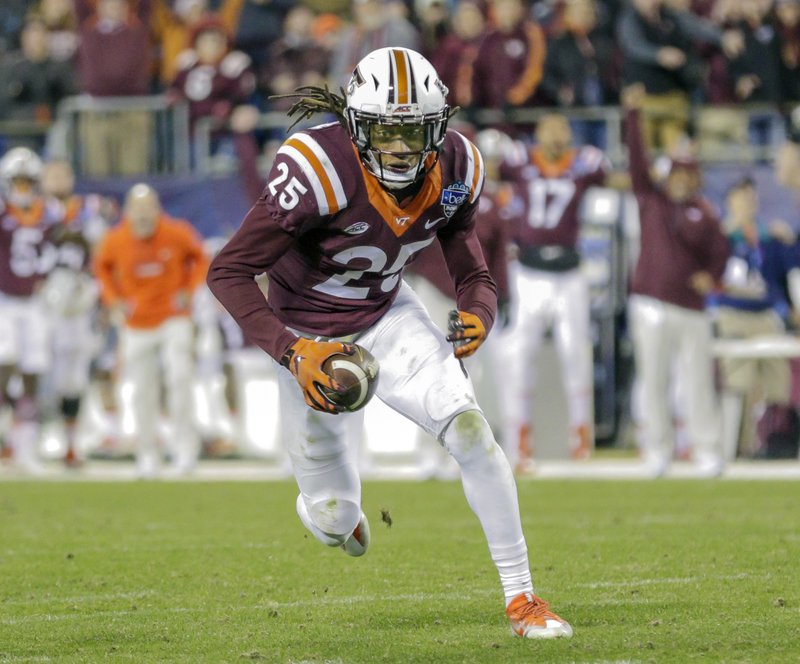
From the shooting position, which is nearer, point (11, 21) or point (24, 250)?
point (24, 250)

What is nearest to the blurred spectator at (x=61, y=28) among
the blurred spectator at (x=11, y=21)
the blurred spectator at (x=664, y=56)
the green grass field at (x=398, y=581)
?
the blurred spectator at (x=11, y=21)

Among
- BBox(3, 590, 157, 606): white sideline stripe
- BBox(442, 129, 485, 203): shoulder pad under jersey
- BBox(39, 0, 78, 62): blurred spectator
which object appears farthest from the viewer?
BBox(39, 0, 78, 62): blurred spectator

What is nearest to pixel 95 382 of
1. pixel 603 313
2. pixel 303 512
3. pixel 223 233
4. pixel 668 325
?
pixel 223 233

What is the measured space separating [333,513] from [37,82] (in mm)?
10498

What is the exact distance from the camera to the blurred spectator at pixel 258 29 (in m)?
14.9

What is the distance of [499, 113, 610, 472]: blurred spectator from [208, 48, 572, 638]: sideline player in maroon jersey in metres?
5.99

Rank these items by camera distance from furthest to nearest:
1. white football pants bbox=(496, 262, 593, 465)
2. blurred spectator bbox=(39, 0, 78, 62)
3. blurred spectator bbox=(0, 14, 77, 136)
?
blurred spectator bbox=(39, 0, 78, 62) < blurred spectator bbox=(0, 14, 77, 136) < white football pants bbox=(496, 262, 593, 465)

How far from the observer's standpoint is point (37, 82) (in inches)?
596

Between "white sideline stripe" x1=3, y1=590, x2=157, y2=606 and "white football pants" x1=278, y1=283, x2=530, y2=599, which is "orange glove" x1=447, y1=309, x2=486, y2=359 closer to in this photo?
"white football pants" x1=278, y1=283, x2=530, y2=599

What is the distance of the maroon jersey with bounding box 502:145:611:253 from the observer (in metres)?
11.2

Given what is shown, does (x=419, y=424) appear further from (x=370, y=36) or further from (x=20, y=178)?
(x=370, y=36)

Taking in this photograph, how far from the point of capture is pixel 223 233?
44.6ft

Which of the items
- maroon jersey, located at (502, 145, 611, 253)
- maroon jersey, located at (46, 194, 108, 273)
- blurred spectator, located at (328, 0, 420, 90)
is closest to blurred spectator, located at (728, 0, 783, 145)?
maroon jersey, located at (502, 145, 611, 253)

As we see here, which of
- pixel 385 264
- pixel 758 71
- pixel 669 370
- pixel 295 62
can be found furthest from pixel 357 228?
pixel 295 62
